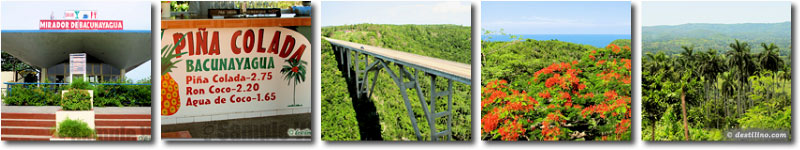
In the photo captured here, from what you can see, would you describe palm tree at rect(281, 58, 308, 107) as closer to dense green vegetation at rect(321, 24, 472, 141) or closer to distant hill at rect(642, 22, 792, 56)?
dense green vegetation at rect(321, 24, 472, 141)

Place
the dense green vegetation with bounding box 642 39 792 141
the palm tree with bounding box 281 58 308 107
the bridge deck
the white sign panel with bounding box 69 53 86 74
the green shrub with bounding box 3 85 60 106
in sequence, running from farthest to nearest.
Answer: the green shrub with bounding box 3 85 60 106
the white sign panel with bounding box 69 53 86 74
the palm tree with bounding box 281 58 308 107
the dense green vegetation with bounding box 642 39 792 141
the bridge deck

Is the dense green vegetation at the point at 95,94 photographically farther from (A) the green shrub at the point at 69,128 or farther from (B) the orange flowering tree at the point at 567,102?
(B) the orange flowering tree at the point at 567,102

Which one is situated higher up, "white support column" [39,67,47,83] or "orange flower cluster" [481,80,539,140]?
"white support column" [39,67,47,83]

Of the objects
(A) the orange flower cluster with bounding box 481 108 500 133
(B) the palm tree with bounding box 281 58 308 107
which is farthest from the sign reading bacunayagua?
(A) the orange flower cluster with bounding box 481 108 500 133

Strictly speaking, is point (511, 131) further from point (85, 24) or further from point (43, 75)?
point (43, 75)

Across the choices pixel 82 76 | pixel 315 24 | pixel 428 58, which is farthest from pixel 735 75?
pixel 82 76

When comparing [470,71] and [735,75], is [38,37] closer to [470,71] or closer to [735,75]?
[470,71]

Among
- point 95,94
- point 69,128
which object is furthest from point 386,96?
point 69,128

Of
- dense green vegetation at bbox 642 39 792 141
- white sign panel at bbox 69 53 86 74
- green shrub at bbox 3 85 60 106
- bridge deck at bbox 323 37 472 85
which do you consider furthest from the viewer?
green shrub at bbox 3 85 60 106

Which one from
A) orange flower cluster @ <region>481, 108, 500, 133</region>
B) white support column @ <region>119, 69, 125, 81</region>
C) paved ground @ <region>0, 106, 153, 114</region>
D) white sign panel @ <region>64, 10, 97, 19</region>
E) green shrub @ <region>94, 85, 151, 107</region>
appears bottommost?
orange flower cluster @ <region>481, 108, 500, 133</region>
